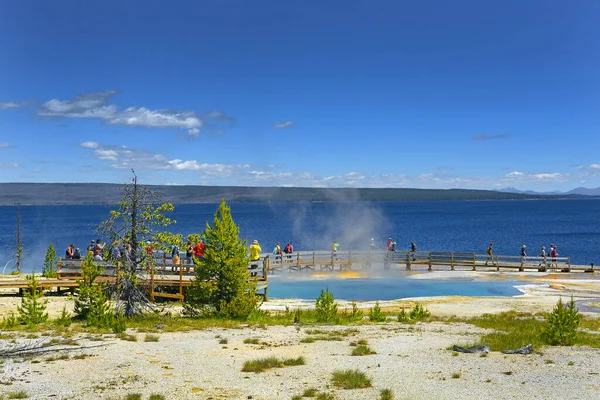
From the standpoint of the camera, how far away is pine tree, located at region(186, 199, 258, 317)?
806 inches

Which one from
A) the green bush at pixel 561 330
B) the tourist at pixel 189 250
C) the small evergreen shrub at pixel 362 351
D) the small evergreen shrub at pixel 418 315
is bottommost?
the small evergreen shrub at pixel 418 315

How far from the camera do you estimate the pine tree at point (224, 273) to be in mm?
20469

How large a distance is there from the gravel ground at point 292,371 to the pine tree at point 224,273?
3.79 meters

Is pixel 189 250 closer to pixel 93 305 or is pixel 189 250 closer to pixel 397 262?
pixel 93 305

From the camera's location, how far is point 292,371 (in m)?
12.9

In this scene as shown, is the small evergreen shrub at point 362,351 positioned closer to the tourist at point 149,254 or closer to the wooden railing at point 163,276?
the tourist at point 149,254

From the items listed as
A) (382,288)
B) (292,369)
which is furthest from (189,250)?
(292,369)

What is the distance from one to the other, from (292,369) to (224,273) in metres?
7.91

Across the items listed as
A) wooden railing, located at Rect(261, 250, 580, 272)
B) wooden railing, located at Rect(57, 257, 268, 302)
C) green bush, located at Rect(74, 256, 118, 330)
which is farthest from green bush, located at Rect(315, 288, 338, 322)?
wooden railing, located at Rect(261, 250, 580, 272)

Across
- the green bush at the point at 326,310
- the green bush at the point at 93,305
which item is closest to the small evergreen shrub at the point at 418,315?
the green bush at the point at 326,310

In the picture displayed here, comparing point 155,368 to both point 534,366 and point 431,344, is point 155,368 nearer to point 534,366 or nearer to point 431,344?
point 431,344

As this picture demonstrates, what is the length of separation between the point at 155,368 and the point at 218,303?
8.14 m

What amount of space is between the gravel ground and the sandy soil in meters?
0.02

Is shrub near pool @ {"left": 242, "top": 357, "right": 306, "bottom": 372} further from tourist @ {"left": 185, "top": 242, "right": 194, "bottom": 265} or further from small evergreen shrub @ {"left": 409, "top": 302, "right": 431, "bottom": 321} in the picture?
small evergreen shrub @ {"left": 409, "top": 302, "right": 431, "bottom": 321}
